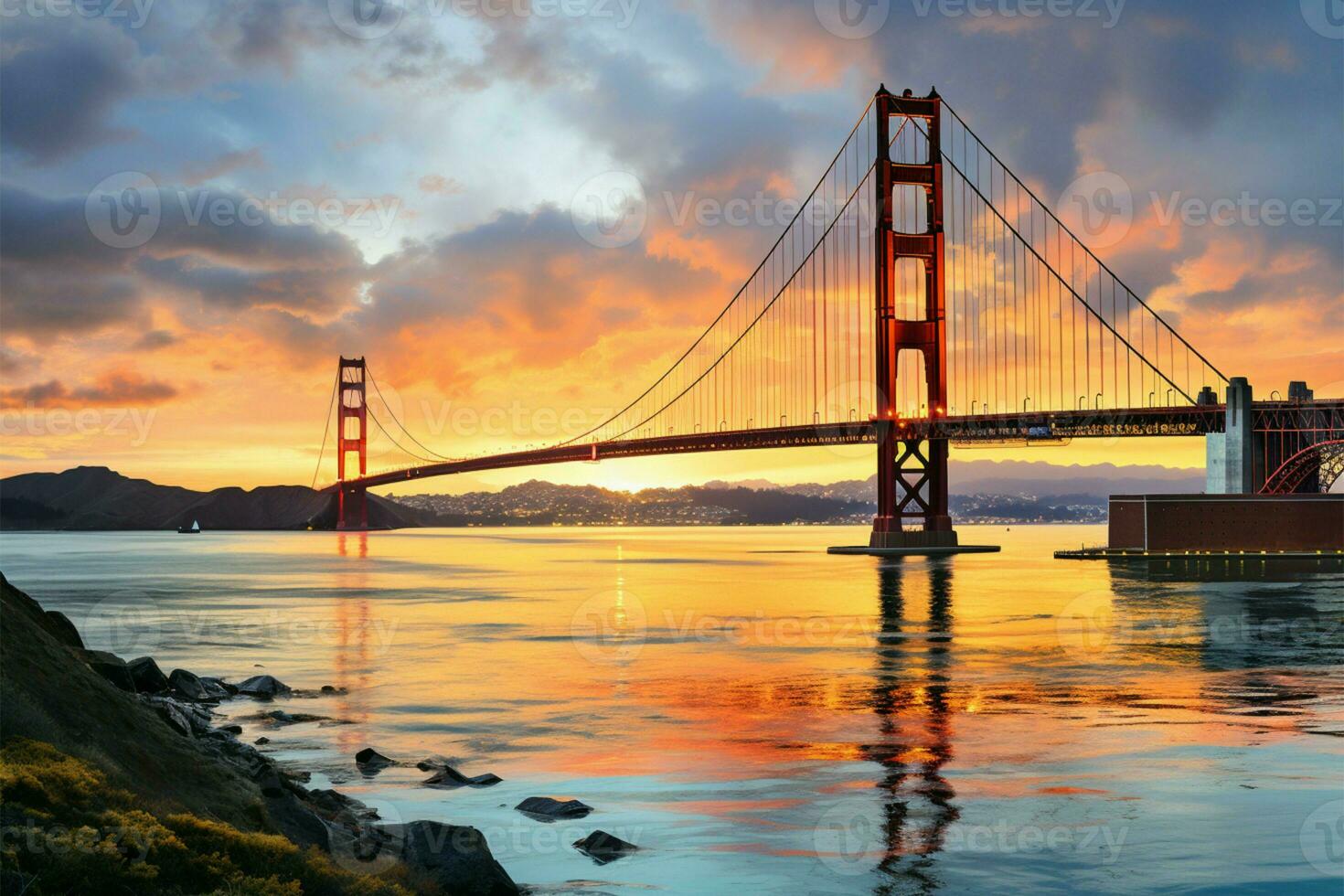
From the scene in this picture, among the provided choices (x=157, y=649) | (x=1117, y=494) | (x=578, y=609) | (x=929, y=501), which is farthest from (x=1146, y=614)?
(x=929, y=501)

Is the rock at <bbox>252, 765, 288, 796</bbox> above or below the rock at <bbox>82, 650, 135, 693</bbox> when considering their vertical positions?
below

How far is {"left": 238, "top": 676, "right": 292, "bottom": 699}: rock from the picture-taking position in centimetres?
2344

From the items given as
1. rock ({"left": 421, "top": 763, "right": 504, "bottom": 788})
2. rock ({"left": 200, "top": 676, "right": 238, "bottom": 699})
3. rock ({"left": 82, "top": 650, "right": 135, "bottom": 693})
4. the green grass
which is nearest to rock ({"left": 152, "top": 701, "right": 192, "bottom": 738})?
rock ({"left": 82, "top": 650, "right": 135, "bottom": 693})

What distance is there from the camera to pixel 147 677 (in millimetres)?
19906

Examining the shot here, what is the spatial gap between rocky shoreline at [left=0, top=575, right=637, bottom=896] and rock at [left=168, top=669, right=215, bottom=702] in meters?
5.74

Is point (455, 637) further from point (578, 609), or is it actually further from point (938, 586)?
point (938, 586)

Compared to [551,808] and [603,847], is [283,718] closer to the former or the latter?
[551,808]

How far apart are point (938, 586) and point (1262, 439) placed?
39972 mm

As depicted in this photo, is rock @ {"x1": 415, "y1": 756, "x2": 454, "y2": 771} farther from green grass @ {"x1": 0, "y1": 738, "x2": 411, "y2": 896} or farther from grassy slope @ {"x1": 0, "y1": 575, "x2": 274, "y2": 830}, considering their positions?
green grass @ {"x1": 0, "y1": 738, "x2": 411, "y2": 896}

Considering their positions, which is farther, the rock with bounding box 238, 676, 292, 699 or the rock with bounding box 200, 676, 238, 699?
the rock with bounding box 238, 676, 292, 699

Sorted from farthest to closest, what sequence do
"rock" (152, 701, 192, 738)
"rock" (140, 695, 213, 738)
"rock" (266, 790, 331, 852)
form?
"rock" (140, 695, 213, 738), "rock" (152, 701, 192, 738), "rock" (266, 790, 331, 852)

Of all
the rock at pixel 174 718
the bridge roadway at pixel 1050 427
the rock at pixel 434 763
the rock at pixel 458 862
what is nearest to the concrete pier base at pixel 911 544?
the bridge roadway at pixel 1050 427

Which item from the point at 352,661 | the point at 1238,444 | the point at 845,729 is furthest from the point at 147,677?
the point at 1238,444

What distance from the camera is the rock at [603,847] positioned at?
38.7 feet
